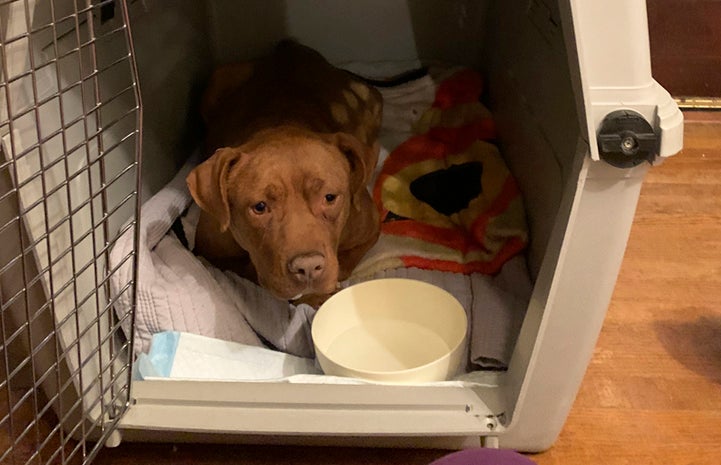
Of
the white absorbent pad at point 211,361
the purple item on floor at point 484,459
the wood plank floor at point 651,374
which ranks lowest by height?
the wood plank floor at point 651,374

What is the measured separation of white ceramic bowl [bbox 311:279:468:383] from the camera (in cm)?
146

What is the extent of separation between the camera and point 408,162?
202 cm

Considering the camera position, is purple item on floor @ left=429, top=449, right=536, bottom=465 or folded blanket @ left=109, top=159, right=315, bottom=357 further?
folded blanket @ left=109, top=159, right=315, bottom=357

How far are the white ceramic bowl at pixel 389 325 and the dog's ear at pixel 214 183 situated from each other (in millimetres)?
285

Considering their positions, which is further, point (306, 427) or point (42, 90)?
point (306, 427)

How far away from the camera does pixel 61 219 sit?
1099 mm

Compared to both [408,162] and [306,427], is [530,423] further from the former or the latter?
[408,162]

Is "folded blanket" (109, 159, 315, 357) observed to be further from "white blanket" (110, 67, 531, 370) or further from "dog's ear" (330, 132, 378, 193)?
"dog's ear" (330, 132, 378, 193)

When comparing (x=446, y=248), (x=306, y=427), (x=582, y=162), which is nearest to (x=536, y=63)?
(x=446, y=248)

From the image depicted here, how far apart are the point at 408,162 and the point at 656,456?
100 centimetres

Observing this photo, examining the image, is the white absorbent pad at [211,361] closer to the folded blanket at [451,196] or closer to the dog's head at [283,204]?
the dog's head at [283,204]

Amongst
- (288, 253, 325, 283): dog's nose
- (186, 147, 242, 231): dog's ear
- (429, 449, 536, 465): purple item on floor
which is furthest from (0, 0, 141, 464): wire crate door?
(429, 449, 536, 465): purple item on floor

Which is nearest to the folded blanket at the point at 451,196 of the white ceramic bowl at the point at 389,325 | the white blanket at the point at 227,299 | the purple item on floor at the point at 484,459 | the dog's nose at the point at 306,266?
the white blanket at the point at 227,299

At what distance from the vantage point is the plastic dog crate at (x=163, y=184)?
3.21ft
